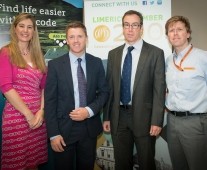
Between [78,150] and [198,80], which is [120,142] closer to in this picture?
[78,150]

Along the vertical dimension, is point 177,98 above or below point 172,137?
above

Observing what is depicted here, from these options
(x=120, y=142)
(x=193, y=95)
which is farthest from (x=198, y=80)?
(x=120, y=142)

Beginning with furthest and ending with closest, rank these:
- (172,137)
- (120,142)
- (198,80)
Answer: (120,142), (172,137), (198,80)

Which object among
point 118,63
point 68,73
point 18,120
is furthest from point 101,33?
point 18,120

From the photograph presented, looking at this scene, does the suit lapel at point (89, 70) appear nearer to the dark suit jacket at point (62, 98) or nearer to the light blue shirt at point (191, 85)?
the dark suit jacket at point (62, 98)

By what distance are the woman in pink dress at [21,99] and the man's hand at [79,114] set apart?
0.40m

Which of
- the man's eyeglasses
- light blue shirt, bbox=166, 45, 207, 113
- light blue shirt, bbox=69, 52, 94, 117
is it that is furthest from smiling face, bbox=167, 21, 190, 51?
light blue shirt, bbox=69, 52, 94, 117

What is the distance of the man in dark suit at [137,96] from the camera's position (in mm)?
2395

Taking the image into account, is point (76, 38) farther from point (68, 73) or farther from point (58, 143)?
point (58, 143)

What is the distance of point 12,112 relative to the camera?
2404mm

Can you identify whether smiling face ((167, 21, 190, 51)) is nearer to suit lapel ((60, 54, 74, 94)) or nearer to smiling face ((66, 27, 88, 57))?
smiling face ((66, 27, 88, 57))

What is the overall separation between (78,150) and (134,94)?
77 centimetres

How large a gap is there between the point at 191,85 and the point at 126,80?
0.61 metres

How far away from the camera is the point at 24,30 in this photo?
8.03 ft
